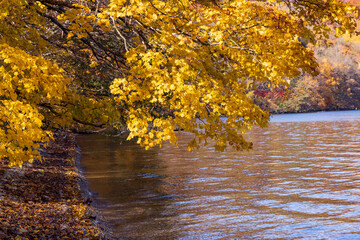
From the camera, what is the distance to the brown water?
37.6 feet

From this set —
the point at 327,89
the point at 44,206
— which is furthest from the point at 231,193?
the point at 327,89

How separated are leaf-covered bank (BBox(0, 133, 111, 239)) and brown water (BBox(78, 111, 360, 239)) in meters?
0.98

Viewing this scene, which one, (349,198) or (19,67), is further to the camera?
(349,198)

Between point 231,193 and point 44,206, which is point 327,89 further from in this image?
point 44,206

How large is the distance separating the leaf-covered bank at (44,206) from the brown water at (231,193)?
980 mm

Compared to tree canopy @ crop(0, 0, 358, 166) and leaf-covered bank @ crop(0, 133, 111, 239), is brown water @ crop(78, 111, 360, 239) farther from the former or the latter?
tree canopy @ crop(0, 0, 358, 166)

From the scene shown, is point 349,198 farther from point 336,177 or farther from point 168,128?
point 168,128

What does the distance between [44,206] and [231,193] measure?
6.97m

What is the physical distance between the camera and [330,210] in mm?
12992

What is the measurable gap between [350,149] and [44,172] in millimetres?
19209

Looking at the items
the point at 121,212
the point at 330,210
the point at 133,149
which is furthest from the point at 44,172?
the point at 133,149

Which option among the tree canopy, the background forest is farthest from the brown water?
the background forest

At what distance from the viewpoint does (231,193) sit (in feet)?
51.2

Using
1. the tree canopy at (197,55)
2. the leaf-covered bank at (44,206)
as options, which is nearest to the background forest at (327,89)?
the leaf-covered bank at (44,206)
